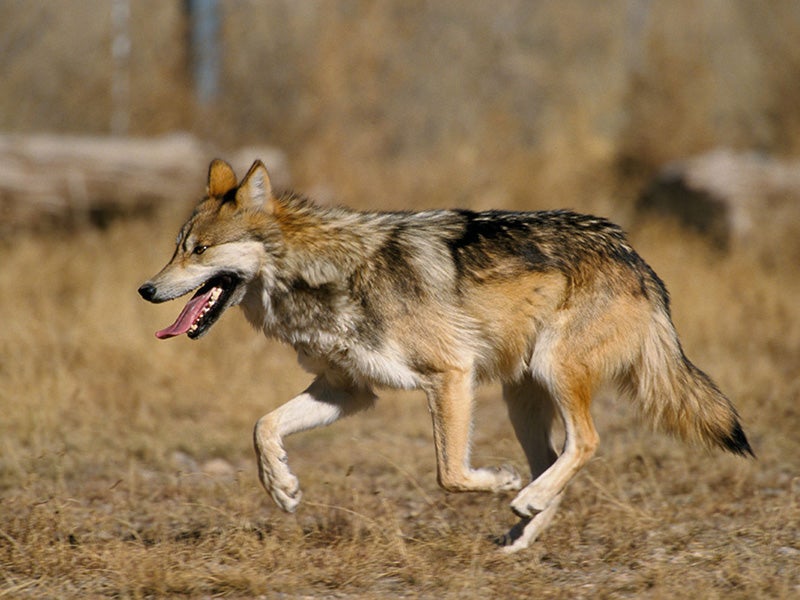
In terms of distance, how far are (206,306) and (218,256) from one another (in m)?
0.24

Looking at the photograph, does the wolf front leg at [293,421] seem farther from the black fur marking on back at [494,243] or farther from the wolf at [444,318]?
the black fur marking on back at [494,243]

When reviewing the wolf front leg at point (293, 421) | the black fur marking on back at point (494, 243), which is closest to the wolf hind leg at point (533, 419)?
the black fur marking on back at point (494, 243)

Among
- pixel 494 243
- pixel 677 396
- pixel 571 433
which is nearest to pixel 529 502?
pixel 571 433

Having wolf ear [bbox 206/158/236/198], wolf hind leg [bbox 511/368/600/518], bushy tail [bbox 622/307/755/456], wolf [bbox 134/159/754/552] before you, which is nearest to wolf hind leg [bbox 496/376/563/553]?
wolf [bbox 134/159/754/552]

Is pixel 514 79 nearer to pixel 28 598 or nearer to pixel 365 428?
pixel 365 428

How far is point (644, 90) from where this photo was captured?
42.0 feet

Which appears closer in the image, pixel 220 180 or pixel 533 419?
pixel 220 180

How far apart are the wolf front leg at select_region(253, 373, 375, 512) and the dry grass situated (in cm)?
22

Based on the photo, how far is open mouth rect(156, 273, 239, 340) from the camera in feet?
14.3

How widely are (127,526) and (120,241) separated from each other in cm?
555

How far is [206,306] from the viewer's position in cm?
445

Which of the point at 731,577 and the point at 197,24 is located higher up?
the point at 197,24

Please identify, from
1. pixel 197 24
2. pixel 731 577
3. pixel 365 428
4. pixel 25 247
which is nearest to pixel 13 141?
pixel 25 247

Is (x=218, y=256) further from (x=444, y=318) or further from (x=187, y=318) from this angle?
(x=444, y=318)
